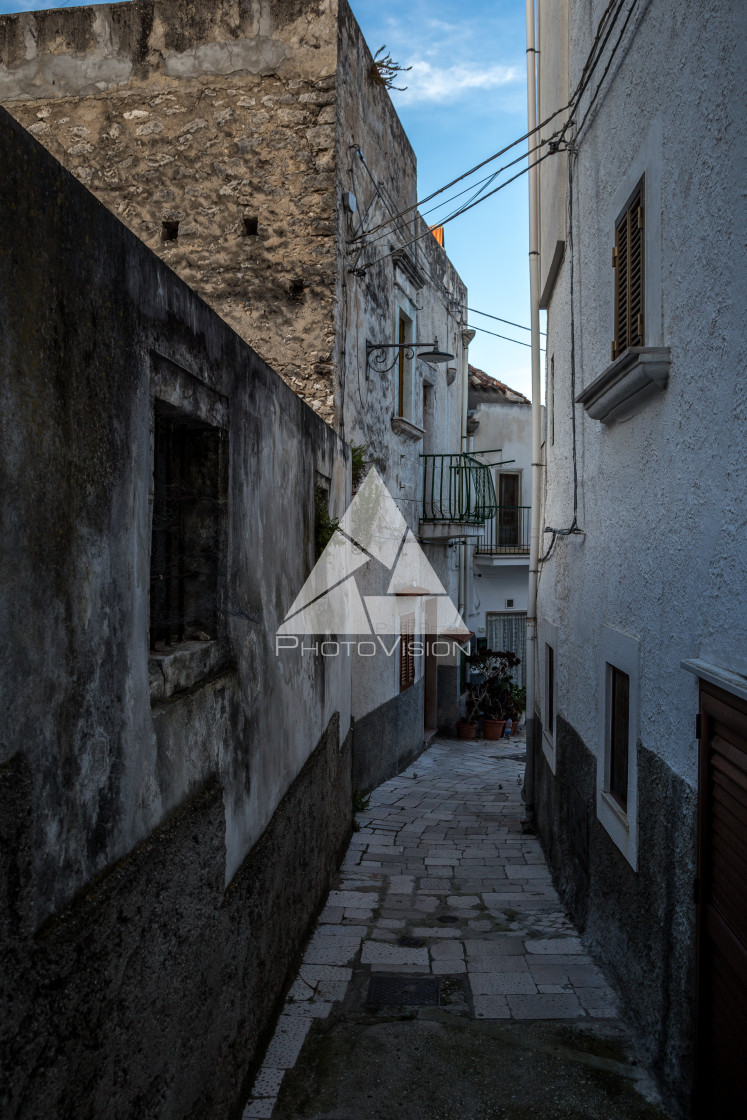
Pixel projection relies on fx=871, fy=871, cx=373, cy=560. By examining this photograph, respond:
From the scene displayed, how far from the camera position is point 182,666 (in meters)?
3.33

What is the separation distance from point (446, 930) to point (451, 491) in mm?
9548

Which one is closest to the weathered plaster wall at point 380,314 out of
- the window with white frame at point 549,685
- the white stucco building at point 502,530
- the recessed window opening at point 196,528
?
the window with white frame at point 549,685

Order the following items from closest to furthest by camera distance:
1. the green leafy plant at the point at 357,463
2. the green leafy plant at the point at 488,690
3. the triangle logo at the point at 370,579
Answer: the triangle logo at the point at 370,579 → the green leafy plant at the point at 357,463 → the green leafy plant at the point at 488,690

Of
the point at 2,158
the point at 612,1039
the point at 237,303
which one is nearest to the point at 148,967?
the point at 2,158

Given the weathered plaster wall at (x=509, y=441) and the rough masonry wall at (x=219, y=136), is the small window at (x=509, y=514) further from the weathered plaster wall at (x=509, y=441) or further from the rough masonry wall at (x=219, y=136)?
the rough masonry wall at (x=219, y=136)

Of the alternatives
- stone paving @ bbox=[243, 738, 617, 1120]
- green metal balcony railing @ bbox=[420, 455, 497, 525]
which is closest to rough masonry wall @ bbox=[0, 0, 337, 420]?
stone paving @ bbox=[243, 738, 617, 1120]

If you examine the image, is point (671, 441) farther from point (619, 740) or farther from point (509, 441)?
point (509, 441)

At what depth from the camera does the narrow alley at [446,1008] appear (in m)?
4.01

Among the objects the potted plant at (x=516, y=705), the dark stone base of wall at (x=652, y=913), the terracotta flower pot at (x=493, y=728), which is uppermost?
the dark stone base of wall at (x=652, y=913)

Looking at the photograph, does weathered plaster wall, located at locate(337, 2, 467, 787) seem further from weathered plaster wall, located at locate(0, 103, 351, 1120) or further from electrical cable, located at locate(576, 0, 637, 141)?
weathered plaster wall, located at locate(0, 103, 351, 1120)

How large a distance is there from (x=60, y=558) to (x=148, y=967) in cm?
138

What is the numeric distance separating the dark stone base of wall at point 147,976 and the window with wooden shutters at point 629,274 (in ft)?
10.8

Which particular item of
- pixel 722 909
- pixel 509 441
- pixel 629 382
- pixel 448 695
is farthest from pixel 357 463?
pixel 509 441

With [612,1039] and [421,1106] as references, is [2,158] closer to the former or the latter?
[421,1106]
